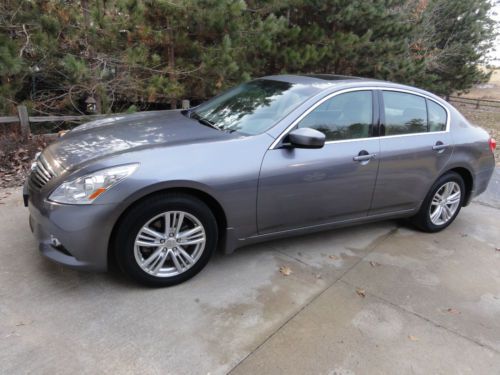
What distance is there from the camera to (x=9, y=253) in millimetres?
3234

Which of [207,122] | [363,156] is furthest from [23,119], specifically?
[363,156]

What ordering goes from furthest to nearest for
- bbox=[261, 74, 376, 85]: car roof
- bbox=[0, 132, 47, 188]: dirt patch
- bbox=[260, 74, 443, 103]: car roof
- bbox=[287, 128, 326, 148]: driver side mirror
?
1. bbox=[0, 132, 47, 188]: dirt patch
2. bbox=[261, 74, 376, 85]: car roof
3. bbox=[260, 74, 443, 103]: car roof
4. bbox=[287, 128, 326, 148]: driver side mirror

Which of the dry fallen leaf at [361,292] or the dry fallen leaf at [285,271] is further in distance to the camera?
the dry fallen leaf at [285,271]

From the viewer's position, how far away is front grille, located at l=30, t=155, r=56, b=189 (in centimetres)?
276

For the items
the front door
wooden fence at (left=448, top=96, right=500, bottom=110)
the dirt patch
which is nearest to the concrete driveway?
the front door

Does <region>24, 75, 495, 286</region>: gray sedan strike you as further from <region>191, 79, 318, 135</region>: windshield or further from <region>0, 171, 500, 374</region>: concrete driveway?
<region>0, 171, 500, 374</region>: concrete driveway

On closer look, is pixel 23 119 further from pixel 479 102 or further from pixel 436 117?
pixel 479 102

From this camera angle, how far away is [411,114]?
3.87m

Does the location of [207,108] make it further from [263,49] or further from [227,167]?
[263,49]

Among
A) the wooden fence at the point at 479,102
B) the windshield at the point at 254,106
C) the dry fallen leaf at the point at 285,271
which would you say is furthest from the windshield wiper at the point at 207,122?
the wooden fence at the point at 479,102

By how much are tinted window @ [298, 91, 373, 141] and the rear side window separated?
238mm

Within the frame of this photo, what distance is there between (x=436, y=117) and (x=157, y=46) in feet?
17.6

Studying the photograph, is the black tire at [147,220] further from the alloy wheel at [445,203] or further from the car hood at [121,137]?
the alloy wheel at [445,203]

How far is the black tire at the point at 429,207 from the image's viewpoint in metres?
4.08
